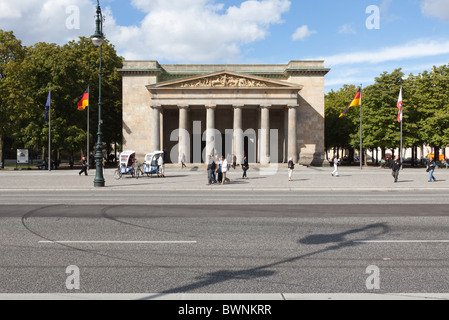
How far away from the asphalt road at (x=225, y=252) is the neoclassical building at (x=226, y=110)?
132 ft

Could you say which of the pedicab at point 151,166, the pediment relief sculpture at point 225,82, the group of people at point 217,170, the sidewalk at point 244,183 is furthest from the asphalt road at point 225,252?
the pediment relief sculpture at point 225,82

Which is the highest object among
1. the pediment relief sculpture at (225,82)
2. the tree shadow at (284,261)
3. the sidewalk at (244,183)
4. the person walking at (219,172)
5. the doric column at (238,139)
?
the pediment relief sculpture at (225,82)

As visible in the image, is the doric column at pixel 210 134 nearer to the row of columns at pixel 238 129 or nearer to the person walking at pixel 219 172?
the row of columns at pixel 238 129

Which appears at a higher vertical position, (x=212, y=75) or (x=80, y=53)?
(x=80, y=53)

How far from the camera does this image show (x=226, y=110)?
6162 cm

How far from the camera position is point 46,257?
6492mm

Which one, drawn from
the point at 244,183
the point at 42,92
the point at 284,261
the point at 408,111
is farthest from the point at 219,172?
the point at 408,111

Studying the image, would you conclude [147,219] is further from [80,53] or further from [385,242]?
[80,53]

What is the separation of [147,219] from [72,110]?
47027 mm

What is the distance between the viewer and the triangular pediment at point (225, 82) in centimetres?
5312

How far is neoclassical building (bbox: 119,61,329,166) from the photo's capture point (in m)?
53.2

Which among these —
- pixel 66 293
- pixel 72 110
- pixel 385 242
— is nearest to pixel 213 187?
pixel 385 242

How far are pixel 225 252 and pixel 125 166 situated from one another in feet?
82.8

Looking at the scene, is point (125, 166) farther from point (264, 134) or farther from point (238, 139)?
point (264, 134)
